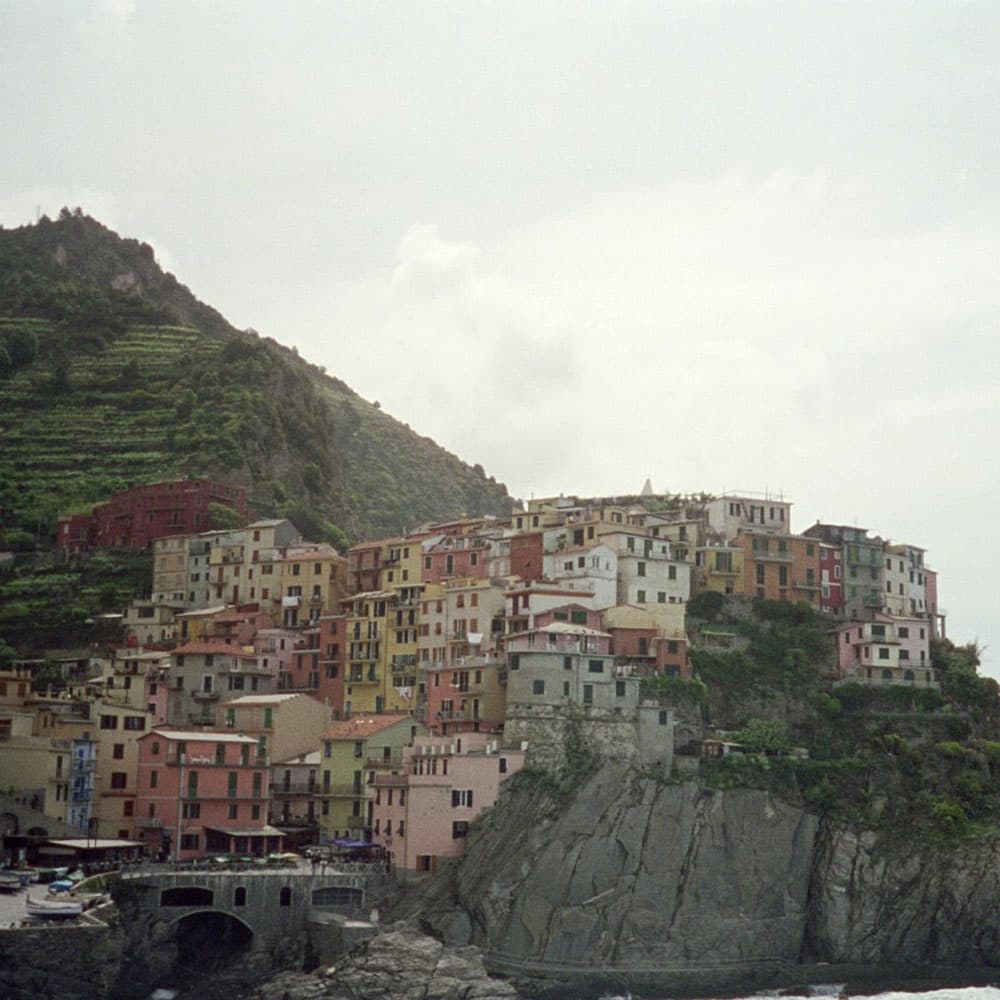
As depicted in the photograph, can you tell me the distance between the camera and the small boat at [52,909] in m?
74.8

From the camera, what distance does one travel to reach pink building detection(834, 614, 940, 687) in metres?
107

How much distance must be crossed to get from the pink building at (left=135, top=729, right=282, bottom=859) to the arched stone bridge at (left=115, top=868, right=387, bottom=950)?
257 inches

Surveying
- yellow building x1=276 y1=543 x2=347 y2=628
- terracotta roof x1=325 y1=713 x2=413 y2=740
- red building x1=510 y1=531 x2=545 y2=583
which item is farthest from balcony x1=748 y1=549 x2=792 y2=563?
yellow building x1=276 y1=543 x2=347 y2=628

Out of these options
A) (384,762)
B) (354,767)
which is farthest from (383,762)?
(354,767)

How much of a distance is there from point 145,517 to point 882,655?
5302cm

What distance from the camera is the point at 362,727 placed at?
10075 cm

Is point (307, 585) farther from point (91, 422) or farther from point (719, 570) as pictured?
point (91, 422)

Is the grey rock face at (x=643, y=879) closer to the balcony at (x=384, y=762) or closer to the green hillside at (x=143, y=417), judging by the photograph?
the balcony at (x=384, y=762)

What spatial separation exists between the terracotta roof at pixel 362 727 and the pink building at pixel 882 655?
84.3ft

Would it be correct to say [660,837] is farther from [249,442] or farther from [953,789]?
[249,442]

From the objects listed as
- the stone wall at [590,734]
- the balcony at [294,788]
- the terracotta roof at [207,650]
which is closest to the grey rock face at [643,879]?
the stone wall at [590,734]

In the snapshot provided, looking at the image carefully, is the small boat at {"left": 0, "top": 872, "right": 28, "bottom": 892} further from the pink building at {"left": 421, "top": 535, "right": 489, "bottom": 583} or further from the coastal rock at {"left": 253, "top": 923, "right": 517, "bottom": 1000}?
the pink building at {"left": 421, "top": 535, "right": 489, "bottom": 583}

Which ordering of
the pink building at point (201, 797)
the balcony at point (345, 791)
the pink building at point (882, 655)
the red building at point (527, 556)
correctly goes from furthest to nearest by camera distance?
1. the red building at point (527, 556)
2. the pink building at point (882, 655)
3. the balcony at point (345, 791)
4. the pink building at point (201, 797)

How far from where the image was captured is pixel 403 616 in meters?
109
